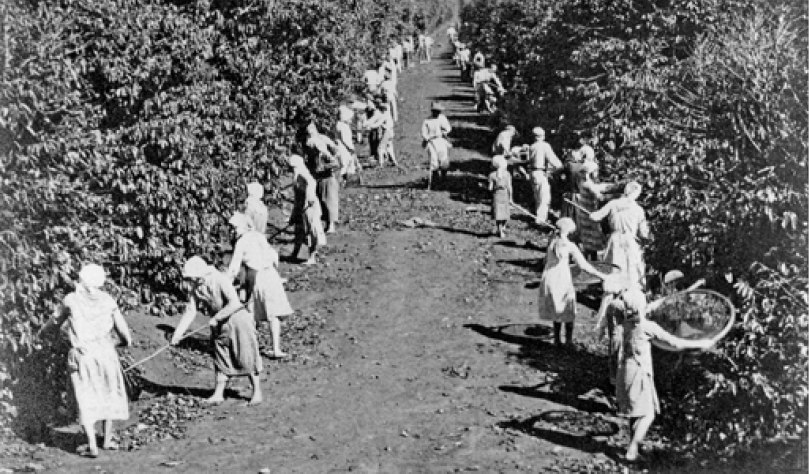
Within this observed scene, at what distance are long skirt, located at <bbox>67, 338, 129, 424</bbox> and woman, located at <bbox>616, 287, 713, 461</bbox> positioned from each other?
5252 millimetres

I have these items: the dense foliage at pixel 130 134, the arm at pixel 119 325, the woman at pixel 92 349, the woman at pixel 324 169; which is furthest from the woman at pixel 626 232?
the woman at pixel 92 349

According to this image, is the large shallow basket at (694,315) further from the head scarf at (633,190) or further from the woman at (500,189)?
the woman at (500,189)

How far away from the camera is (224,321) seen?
11555 millimetres

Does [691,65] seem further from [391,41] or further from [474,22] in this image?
[474,22]

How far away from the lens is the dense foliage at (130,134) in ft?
34.0

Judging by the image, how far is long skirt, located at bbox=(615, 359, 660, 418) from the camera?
33.3 ft

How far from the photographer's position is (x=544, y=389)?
1222 centimetres

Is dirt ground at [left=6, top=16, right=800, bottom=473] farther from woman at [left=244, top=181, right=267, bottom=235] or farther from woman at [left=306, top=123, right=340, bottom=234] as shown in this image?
woman at [left=244, top=181, right=267, bottom=235]

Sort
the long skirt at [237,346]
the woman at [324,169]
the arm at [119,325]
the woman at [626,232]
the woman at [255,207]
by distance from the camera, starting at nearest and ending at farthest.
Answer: the arm at [119,325]
the long skirt at [237,346]
the woman at [626,232]
the woman at [255,207]
the woman at [324,169]

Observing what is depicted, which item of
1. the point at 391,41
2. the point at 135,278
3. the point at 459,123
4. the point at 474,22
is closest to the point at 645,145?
the point at 135,278

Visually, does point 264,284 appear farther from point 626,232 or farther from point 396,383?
point 626,232

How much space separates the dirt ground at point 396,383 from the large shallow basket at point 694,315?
1337 millimetres

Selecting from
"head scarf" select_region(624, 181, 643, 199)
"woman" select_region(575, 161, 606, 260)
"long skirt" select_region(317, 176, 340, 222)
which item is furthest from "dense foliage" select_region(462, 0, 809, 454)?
"long skirt" select_region(317, 176, 340, 222)

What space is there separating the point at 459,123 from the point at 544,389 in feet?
84.5
